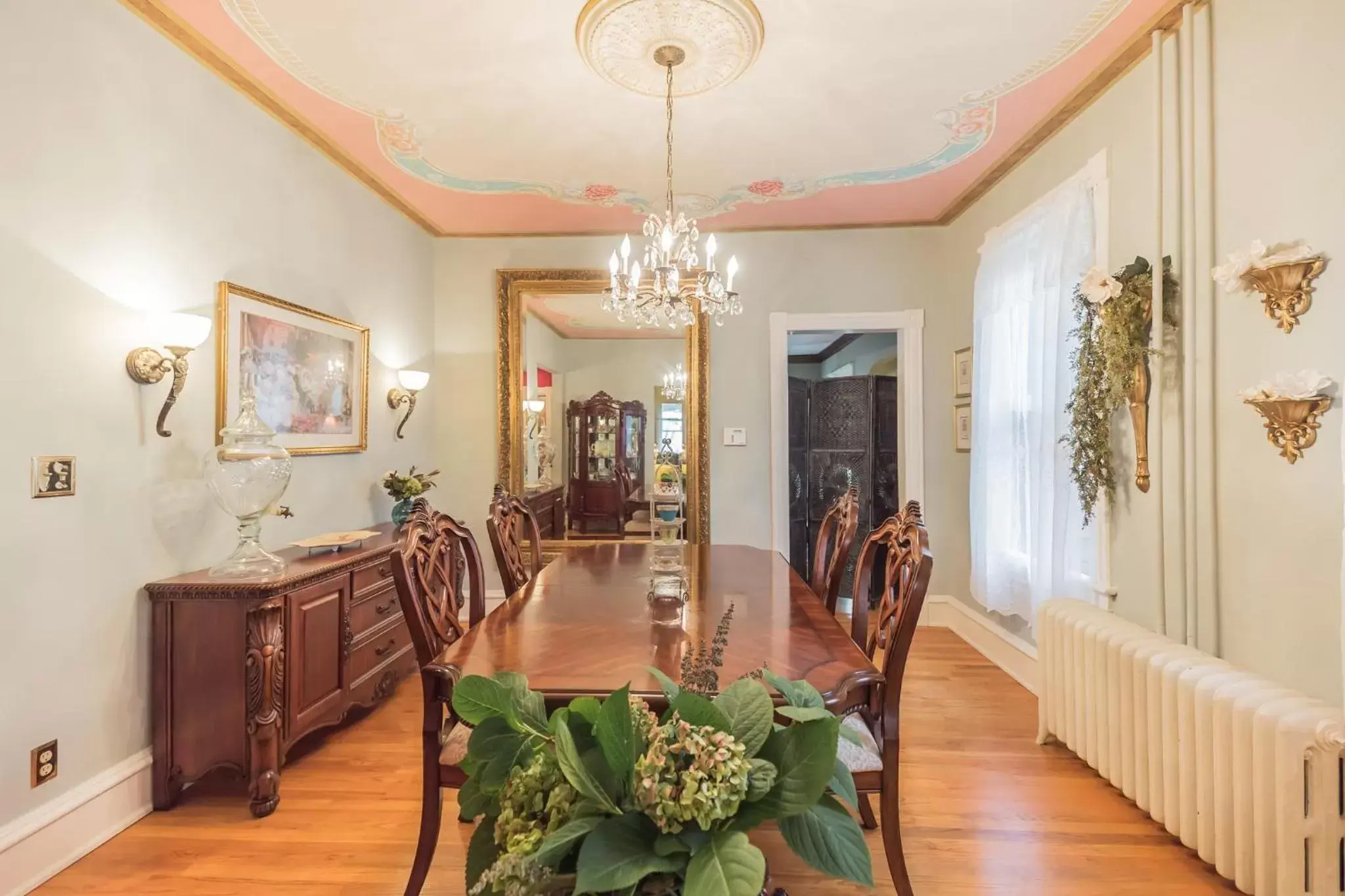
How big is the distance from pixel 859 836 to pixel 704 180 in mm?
3364

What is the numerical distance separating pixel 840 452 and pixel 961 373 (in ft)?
4.12

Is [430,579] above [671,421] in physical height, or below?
below

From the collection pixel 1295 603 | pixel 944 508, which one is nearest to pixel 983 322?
pixel 944 508

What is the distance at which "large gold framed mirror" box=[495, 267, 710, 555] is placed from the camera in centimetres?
420

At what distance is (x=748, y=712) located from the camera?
0.66 meters

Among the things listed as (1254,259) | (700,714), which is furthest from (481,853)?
(1254,259)

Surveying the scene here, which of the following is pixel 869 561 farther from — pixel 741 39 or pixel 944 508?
pixel 944 508

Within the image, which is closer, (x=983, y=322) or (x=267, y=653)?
(x=267, y=653)

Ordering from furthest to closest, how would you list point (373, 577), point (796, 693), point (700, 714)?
point (373, 577), point (796, 693), point (700, 714)

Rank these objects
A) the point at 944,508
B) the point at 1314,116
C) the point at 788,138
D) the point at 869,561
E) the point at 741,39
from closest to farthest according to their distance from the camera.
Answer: the point at 1314,116
the point at 869,561
the point at 741,39
the point at 788,138
the point at 944,508

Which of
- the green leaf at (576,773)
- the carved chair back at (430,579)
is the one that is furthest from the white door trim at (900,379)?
the green leaf at (576,773)

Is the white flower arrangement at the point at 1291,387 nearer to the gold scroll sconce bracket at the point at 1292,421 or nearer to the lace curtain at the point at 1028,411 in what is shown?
the gold scroll sconce bracket at the point at 1292,421

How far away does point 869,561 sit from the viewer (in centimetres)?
197

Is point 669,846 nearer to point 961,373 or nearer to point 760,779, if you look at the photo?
point 760,779
